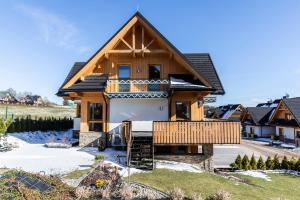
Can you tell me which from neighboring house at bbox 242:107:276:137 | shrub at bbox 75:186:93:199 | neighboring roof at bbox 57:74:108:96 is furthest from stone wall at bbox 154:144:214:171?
neighboring house at bbox 242:107:276:137

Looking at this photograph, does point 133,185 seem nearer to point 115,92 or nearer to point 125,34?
point 115,92

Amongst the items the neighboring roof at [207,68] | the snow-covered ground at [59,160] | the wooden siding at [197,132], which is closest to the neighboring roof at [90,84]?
the snow-covered ground at [59,160]

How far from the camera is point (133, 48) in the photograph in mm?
17281

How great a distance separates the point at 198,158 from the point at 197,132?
1747 millimetres

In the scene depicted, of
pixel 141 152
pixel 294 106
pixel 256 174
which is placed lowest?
pixel 256 174

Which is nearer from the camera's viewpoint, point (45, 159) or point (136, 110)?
point (45, 159)

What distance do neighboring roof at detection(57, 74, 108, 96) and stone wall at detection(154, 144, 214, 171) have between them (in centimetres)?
579

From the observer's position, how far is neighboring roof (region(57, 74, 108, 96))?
16.5m

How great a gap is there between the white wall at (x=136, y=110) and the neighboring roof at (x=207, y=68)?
3.70 m

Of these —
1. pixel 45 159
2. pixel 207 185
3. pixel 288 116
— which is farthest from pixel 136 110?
pixel 288 116

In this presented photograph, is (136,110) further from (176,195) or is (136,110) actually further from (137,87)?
(176,195)

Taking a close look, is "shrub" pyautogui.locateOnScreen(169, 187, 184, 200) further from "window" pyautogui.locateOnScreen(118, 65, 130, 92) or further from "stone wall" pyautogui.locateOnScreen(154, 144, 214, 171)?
"window" pyautogui.locateOnScreen(118, 65, 130, 92)

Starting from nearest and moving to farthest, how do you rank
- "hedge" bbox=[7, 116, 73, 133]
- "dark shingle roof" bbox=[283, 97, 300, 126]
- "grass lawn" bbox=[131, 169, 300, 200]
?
"grass lawn" bbox=[131, 169, 300, 200], "hedge" bbox=[7, 116, 73, 133], "dark shingle roof" bbox=[283, 97, 300, 126]

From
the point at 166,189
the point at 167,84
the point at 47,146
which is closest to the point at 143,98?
the point at 167,84
